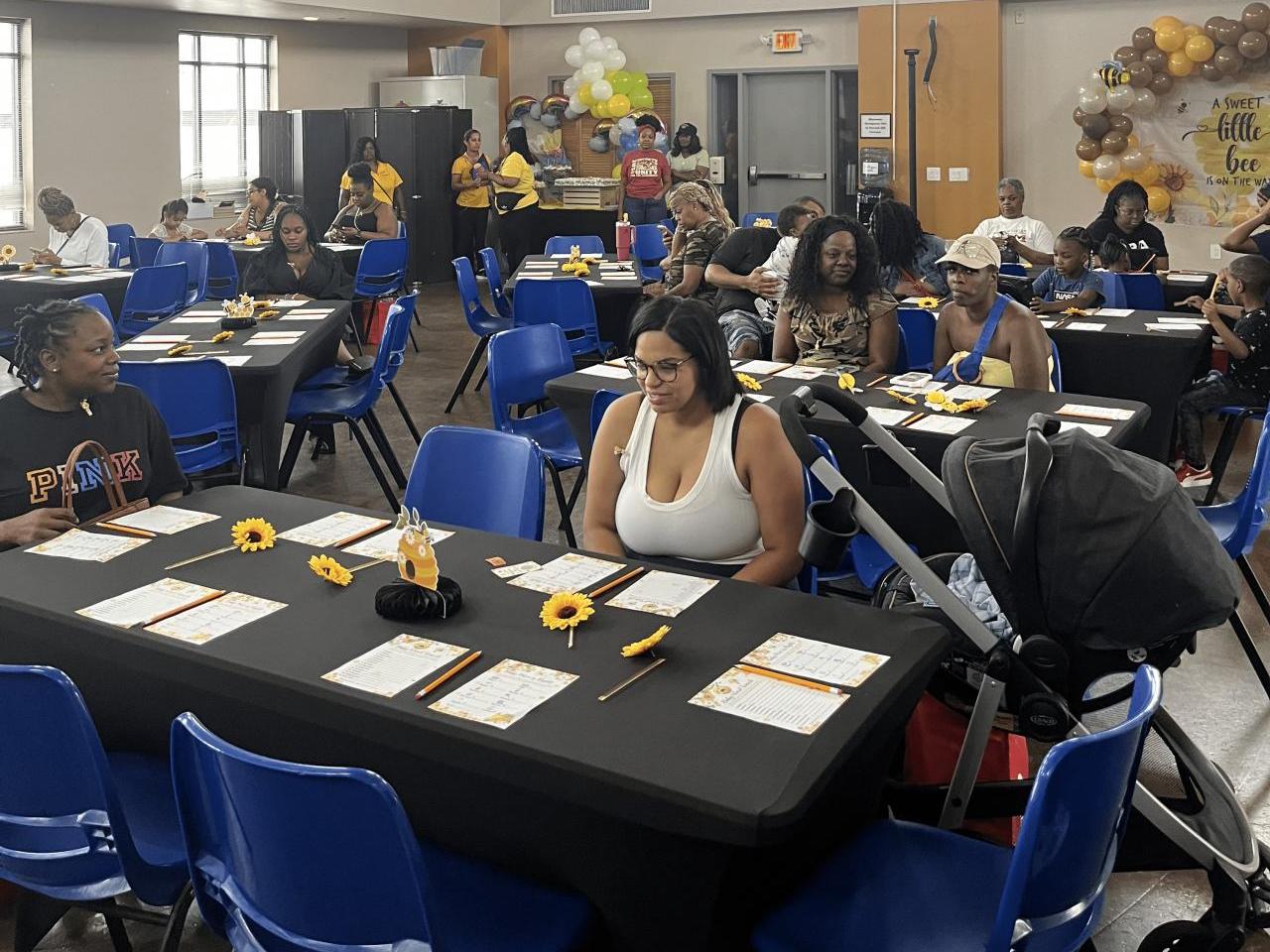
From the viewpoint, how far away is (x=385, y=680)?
7.69 ft

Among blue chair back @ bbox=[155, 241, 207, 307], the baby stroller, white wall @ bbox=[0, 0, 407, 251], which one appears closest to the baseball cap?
the baby stroller

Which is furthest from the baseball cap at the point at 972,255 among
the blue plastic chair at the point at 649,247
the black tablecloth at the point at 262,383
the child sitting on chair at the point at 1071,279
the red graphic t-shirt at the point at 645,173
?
the red graphic t-shirt at the point at 645,173

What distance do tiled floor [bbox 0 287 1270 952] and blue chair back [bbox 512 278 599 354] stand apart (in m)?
0.97

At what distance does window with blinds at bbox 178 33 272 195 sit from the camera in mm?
14227

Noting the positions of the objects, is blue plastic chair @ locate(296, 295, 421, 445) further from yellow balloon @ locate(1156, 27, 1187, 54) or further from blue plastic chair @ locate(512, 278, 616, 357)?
yellow balloon @ locate(1156, 27, 1187, 54)

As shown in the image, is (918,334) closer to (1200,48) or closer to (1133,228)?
(1133,228)

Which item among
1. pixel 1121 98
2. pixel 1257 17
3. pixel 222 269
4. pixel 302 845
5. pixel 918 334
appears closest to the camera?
pixel 302 845

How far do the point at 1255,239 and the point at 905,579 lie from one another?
562 cm

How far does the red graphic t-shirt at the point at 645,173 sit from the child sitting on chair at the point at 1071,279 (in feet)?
22.3

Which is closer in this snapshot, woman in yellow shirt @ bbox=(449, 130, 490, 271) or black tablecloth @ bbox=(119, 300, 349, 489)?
black tablecloth @ bbox=(119, 300, 349, 489)

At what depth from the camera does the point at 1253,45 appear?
36.6ft

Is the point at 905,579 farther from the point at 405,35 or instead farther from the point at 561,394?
the point at 405,35

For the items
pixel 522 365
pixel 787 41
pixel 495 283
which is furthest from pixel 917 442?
pixel 787 41

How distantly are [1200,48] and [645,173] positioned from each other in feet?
16.5
